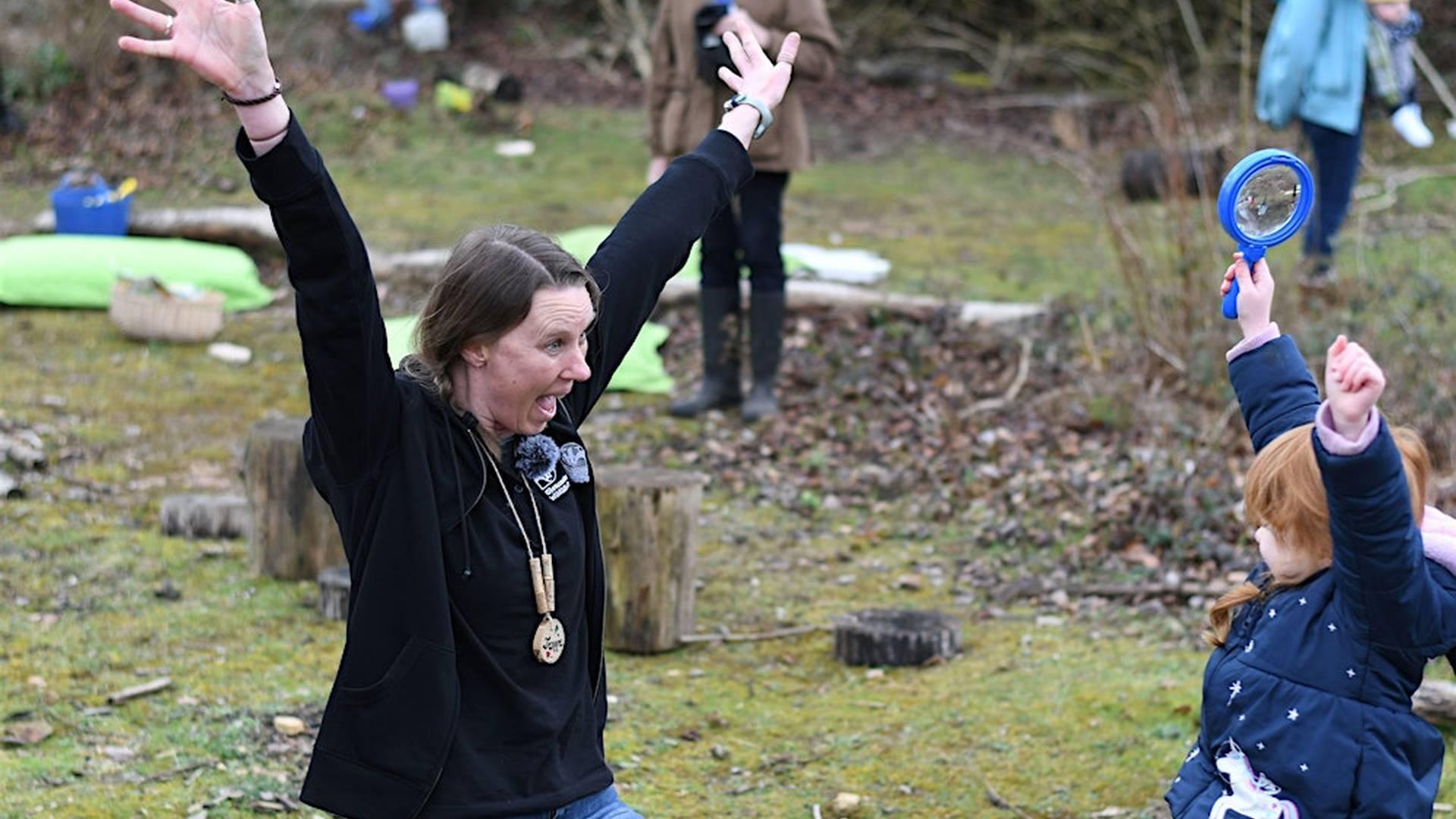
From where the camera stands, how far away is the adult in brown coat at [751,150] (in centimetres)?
787

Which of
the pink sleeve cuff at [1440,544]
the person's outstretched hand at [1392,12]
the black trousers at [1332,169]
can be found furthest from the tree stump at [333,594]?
the person's outstretched hand at [1392,12]

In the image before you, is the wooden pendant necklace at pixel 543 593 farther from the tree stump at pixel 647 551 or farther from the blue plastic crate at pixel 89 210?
the blue plastic crate at pixel 89 210

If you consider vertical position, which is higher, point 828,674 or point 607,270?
point 607,270

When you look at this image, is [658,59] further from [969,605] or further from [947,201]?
[947,201]

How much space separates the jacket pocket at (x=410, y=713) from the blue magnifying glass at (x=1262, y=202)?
149 centimetres

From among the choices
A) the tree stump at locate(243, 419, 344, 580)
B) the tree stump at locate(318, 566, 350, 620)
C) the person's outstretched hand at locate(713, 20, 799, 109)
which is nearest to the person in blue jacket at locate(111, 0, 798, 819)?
the person's outstretched hand at locate(713, 20, 799, 109)

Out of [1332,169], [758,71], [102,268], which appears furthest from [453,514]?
[102,268]

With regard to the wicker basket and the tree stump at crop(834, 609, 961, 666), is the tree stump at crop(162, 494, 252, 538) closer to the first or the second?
the tree stump at crop(834, 609, 961, 666)

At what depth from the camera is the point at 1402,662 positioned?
9.58 feet

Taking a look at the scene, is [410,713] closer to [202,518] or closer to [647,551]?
[647,551]

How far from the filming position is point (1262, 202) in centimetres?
327

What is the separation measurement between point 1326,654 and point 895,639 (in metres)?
2.95

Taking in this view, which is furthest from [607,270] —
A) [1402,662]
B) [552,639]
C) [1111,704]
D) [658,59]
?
[658,59]

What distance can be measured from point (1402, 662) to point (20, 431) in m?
6.31
